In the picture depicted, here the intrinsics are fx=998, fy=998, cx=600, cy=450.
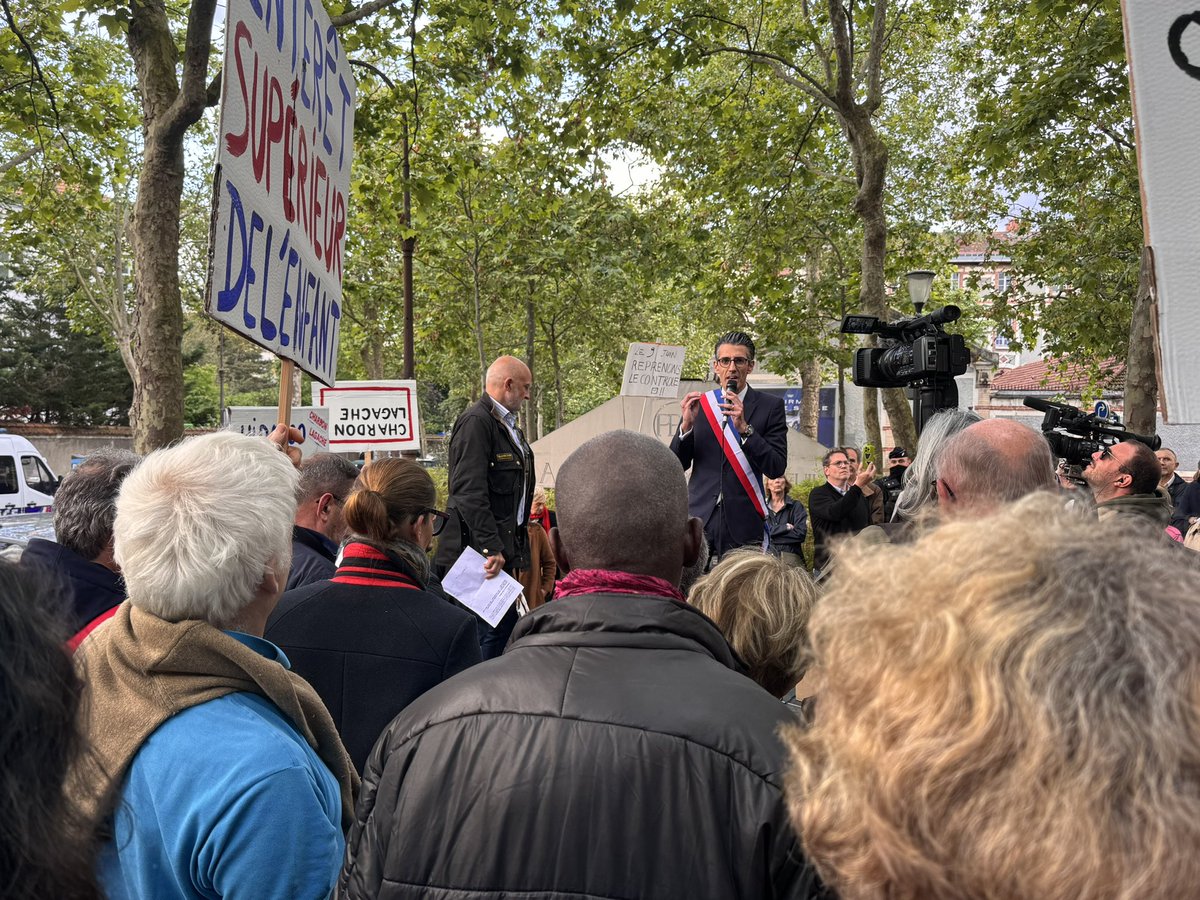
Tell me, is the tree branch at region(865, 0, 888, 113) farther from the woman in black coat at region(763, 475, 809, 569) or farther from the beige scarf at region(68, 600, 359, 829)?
the beige scarf at region(68, 600, 359, 829)

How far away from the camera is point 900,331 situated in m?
4.77

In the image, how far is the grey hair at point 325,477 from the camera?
3926 millimetres

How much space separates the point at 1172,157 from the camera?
6.84 feet

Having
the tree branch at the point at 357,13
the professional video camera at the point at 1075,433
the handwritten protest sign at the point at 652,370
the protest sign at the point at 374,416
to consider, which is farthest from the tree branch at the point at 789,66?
the professional video camera at the point at 1075,433

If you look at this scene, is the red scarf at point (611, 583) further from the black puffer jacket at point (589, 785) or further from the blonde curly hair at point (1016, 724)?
the blonde curly hair at point (1016, 724)

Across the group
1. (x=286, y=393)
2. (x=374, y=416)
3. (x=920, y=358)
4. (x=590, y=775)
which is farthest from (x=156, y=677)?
(x=374, y=416)

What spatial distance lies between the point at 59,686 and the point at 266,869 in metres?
0.78

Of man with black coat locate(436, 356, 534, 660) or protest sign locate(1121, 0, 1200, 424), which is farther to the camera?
man with black coat locate(436, 356, 534, 660)

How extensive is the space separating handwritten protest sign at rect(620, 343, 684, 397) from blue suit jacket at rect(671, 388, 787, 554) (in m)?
6.26

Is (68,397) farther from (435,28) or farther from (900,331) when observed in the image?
(900,331)

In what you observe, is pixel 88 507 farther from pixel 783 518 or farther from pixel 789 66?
pixel 789 66

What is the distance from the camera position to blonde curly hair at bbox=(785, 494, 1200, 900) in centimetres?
73

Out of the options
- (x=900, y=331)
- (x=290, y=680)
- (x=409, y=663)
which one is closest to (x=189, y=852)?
(x=290, y=680)

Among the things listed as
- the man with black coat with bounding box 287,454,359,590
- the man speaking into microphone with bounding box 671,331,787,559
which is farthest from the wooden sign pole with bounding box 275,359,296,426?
the man speaking into microphone with bounding box 671,331,787,559
